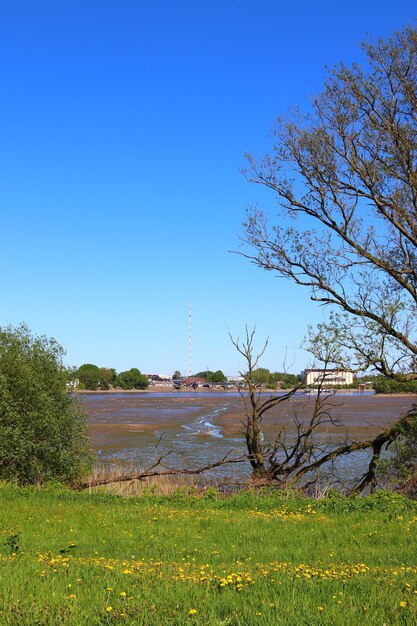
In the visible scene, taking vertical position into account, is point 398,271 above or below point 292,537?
above

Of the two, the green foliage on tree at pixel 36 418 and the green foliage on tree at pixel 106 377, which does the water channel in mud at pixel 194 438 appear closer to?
the green foliage on tree at pixel 36 418

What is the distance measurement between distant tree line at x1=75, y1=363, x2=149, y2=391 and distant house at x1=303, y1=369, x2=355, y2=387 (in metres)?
140

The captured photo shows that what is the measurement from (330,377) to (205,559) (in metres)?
12.3

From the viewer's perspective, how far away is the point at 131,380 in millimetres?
177750

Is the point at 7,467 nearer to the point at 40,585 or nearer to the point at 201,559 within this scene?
the point at 201,559

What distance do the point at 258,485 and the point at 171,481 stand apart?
3.02m

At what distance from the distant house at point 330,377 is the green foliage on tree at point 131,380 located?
6105 inches

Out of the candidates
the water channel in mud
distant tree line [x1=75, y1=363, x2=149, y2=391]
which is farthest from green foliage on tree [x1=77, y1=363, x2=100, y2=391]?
the water channel in mud

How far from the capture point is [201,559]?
28.3ft

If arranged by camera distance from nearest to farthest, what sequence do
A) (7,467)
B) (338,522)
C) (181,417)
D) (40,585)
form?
(40,585) < (338,522) < (7,467) < (181,417)

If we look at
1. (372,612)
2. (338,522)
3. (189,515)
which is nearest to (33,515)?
(189,515)

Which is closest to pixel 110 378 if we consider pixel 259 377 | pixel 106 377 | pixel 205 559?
pixel 106 377

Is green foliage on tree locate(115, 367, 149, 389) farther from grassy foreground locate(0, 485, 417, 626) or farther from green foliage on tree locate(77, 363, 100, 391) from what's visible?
grassy foreground locate(0, 485, 417, 626)

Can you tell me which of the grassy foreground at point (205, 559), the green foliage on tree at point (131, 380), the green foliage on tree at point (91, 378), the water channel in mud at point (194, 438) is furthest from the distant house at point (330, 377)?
the green foliage on tree at point (131, 380)
